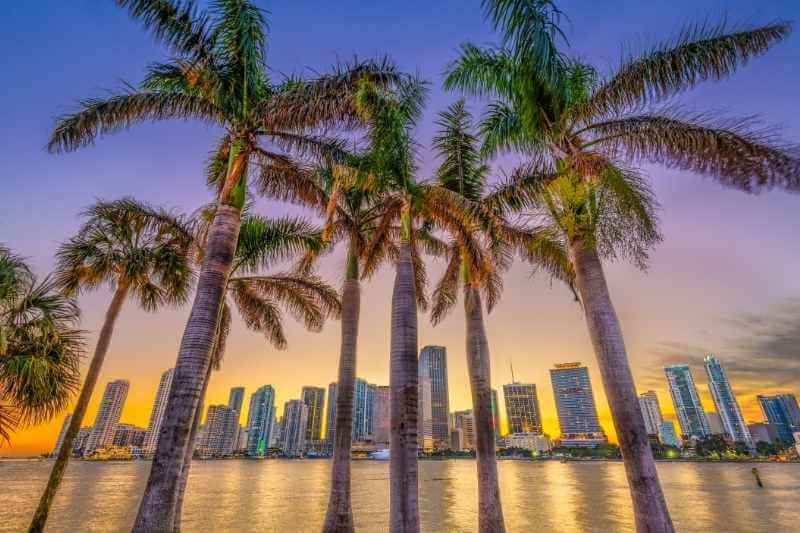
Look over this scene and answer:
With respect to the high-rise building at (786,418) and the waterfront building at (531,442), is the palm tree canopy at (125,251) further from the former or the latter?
the high-rise building at (786,418)

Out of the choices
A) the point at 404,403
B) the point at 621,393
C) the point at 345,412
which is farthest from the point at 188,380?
the point at 621,393

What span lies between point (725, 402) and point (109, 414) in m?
302

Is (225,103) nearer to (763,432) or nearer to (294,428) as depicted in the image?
(294,428)

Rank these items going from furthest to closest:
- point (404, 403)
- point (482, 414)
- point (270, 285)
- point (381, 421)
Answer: point (381, 421) < point (270, 285) < point (482, 414) < point (404, 403)

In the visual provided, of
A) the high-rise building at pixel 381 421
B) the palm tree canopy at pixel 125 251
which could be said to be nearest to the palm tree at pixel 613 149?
the palm tree canopy at pixel 125 251

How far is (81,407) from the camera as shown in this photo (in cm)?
1064

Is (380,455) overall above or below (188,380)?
below

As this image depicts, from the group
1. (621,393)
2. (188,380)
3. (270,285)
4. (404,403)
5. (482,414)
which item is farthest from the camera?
(270,285)

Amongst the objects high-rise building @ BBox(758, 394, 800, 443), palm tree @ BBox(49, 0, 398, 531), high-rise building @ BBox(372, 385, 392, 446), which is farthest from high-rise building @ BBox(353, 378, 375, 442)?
high-rise building @ BBox(758, 394, 800, 443)

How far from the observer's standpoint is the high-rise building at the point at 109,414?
16688cm

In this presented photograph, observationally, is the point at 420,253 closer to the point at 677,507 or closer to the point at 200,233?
the point at 200,233

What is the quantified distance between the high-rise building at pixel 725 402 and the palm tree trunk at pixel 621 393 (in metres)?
234

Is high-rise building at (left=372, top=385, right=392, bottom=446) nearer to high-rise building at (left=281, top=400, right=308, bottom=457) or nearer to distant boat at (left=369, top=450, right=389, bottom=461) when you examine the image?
distant boat at (left=369, top=450, right=389, bottom=461)

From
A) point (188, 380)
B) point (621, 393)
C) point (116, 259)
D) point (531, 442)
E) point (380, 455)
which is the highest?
point (116, 259)
